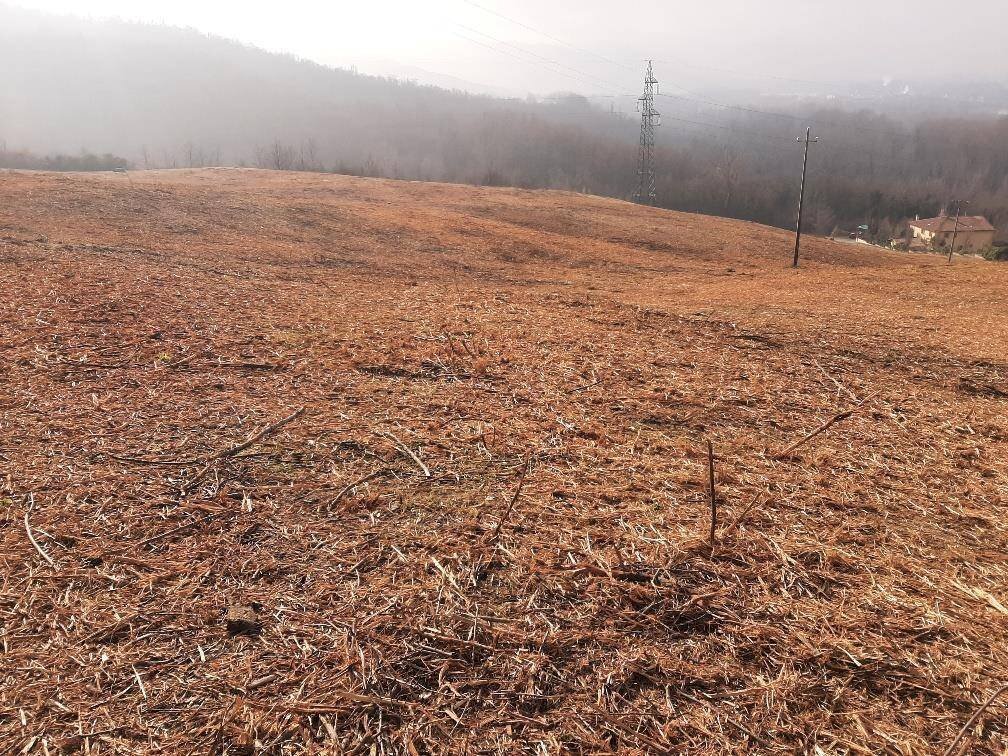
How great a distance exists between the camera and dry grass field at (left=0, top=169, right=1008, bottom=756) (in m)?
2.09

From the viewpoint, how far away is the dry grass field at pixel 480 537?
6.86 feet

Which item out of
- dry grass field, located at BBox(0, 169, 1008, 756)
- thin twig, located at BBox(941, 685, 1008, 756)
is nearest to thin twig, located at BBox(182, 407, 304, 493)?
dry grass field, located at BBox(0, 169, 1008, 756)

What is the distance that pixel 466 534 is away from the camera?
3.08 metres

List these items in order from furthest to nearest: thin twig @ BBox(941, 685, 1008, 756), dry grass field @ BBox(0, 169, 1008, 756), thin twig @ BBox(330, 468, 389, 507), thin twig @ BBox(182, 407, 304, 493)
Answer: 1. thin twig @ BBox(182, 407, 304, 493)
2. thin twig @ BBox(330, 468, 389, 507)
3. dry grass field @ BBox(0, 169, 1008, 756)
4. thin twig @ BBox(941, 685, 1008, 756)

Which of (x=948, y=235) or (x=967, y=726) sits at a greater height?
Answer: (x=967, y=726)

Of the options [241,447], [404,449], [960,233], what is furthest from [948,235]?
[241,447]

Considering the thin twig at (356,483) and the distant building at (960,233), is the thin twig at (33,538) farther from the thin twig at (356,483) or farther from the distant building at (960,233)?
the distant building at (960,233)

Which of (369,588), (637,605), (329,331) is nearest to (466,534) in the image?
(369,588)

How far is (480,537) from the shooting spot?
306 centimetres

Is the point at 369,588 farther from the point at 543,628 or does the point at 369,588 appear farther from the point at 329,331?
the point at 329,331

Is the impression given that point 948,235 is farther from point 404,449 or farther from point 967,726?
point 967,726

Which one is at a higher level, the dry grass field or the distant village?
the dry grass field

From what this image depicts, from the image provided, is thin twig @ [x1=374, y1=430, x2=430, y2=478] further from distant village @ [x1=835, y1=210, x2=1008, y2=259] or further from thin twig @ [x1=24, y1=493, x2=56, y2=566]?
distant village @ [x1=835, y1=210, x2=1008, y2=259]

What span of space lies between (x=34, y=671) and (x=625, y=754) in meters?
2.08
